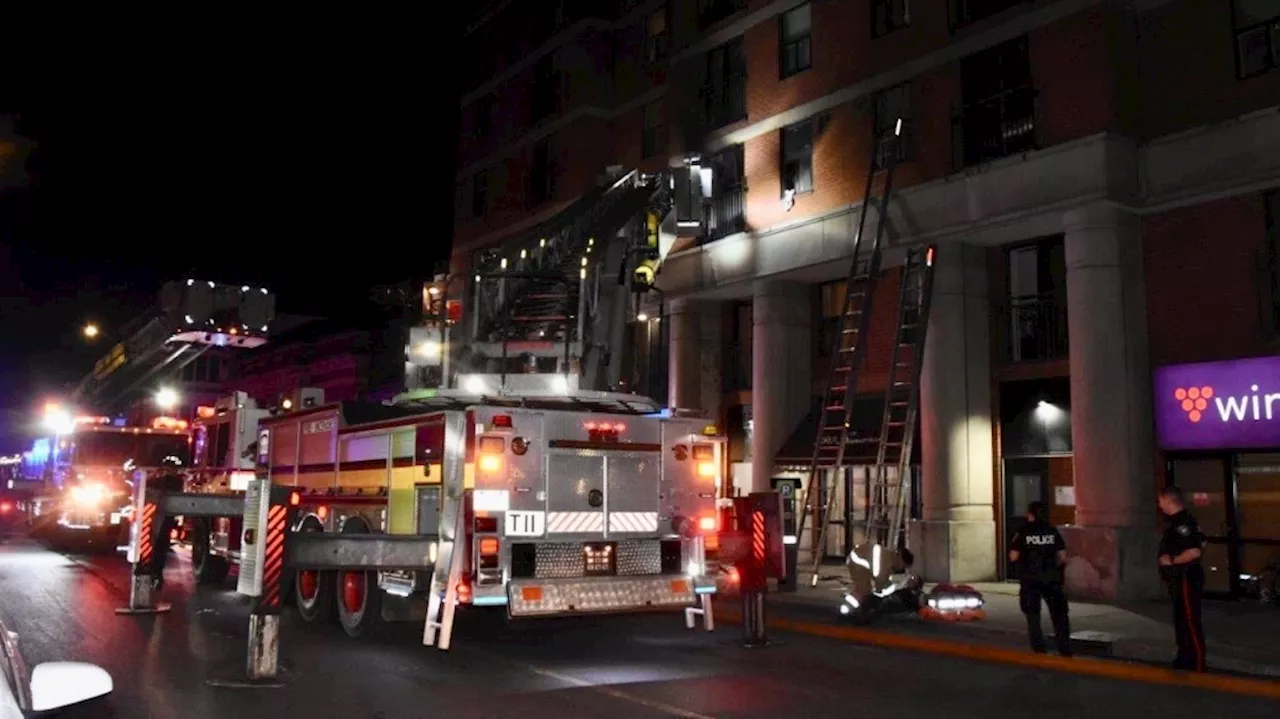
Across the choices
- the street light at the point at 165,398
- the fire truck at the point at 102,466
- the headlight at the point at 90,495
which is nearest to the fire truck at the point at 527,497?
the fire truck at the point at 102,466

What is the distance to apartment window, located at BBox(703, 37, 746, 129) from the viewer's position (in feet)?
73.8

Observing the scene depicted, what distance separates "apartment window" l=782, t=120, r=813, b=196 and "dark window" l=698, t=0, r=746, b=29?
3.30 meters

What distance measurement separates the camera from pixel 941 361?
17.8 meters

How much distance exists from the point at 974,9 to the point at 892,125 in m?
2.29

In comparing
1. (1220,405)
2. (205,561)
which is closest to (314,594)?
(205,561)

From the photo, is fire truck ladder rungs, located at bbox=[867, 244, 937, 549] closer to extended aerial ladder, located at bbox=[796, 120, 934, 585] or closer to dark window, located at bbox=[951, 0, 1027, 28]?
extended aerial ladder, located at bbox=[796, 120, 934, 585]

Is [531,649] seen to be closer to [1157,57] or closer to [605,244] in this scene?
[605,244]

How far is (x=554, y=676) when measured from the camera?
8.73m

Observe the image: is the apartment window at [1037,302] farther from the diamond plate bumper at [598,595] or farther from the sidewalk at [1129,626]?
the diamond plate bumper at [598,595]

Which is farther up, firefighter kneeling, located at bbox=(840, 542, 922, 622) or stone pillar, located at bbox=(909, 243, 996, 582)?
stone pillar, located at bbox=(909, 243, 996, 582)

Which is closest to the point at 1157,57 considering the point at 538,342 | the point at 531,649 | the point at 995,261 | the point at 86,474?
the point at 995,261

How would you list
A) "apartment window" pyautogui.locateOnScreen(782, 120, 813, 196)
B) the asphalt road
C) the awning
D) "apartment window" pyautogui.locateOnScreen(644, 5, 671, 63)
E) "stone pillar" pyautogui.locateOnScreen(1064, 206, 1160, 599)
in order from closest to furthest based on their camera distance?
1. the asphalt road
2. "stone pillar" pyautogui.locateOnScreen(1064, 206, 1160, 599)
3. the awning
4. "apartment window" pyautogui.locateOnScreen(782, 120, 813, 196)
5. "apartment window" pyautogui.locateOnScreen(644, 5, 671, 63)

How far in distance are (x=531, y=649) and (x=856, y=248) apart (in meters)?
10.7

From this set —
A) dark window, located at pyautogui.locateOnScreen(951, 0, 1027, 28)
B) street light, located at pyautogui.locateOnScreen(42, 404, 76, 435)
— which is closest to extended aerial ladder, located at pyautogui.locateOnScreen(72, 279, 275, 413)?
street light, located at pyautogui.locateOnScreen(42, 404, 76, 435)
